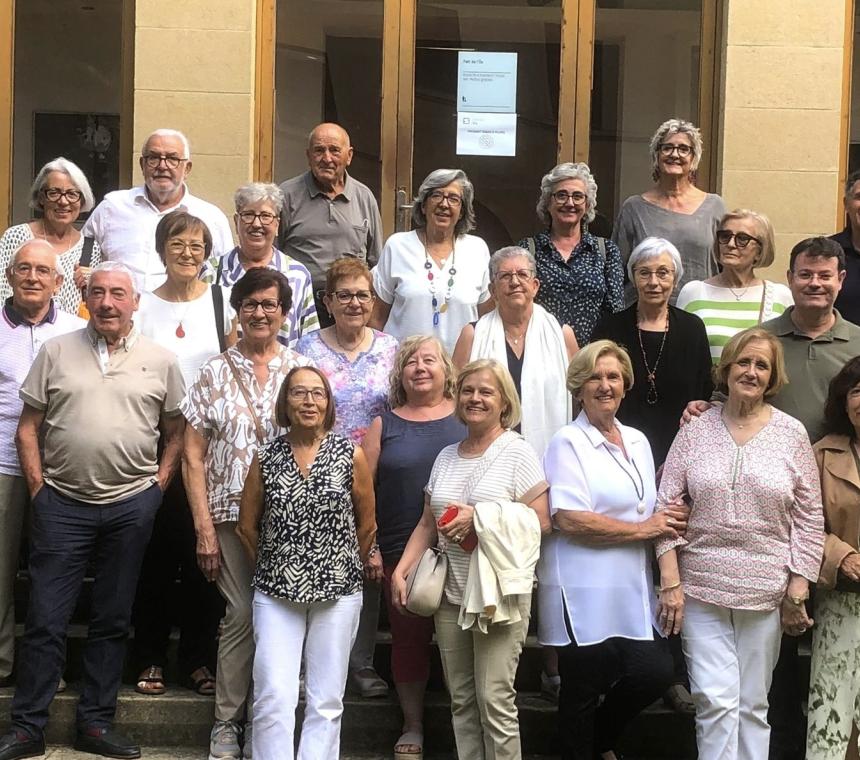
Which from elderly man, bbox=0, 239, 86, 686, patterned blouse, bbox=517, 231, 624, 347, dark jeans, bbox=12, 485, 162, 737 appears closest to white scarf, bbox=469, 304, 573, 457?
patterned blouse, bbox=517, 231, 624, 347

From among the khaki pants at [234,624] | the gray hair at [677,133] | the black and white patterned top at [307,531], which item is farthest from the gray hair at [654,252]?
the khaki pants at [234,624]

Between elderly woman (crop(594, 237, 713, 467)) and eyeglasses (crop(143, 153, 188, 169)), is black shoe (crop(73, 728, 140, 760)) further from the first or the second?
eyeglasses (crop(143, 153, 188, 169))

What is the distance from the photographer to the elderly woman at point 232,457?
5371mm

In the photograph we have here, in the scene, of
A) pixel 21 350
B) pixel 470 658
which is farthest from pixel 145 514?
pixel 470 658

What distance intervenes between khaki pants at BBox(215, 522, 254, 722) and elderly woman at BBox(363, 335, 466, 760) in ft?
1.87

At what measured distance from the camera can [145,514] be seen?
217 inches

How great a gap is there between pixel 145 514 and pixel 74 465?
35 centimetres

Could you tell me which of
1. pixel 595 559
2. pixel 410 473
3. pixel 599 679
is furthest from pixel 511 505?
pixel 599 679

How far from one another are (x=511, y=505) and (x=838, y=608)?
1309 millimetres

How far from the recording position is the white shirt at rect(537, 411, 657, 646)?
5102 mm

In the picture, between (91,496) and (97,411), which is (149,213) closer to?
(97,411)

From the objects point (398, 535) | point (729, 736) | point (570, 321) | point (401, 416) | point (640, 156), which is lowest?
point (729, 736)

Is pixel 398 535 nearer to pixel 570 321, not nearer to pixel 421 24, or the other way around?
pixel 570 321

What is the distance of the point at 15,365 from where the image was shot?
227 inches
